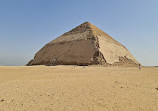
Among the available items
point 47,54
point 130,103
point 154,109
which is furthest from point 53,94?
point 47,54

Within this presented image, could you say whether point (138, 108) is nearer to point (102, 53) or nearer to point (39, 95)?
point (39, 95)

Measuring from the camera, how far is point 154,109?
2971 mm

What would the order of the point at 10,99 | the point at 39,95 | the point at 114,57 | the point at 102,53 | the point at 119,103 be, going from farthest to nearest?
1. the point at 114,57
2. the point at 102,53
3. the point at 39,95
4. the point at 10,99
5. the point at 119,103

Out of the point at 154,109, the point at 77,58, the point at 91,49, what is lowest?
the point at 154,109

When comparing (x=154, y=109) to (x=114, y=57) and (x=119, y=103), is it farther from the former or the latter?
(x=114, y=57)

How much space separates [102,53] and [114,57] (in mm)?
3846

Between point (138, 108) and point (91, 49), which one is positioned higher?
point (91, 49)

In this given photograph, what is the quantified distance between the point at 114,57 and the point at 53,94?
24808 mm

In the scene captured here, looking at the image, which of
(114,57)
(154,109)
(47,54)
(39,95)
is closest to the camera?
(154,109)

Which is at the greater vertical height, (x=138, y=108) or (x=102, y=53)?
(x=102, y=53)

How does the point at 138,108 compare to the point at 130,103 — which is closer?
the point at 138,108

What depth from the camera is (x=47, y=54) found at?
33.0m

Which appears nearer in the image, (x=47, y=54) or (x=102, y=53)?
(x=102, y=53)

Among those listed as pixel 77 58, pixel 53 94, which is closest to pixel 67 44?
pixel 77 58
